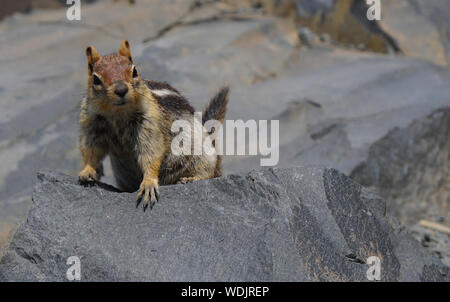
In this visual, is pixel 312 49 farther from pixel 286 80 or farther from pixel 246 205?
pixel 246 205

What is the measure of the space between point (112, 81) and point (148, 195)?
2.38ft

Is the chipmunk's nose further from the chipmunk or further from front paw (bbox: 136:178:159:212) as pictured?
front paw (bbox: 136:178:159:212)

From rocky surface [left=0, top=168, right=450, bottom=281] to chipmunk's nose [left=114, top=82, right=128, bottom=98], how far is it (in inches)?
24.0

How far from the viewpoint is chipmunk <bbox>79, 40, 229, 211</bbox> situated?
3484 mm

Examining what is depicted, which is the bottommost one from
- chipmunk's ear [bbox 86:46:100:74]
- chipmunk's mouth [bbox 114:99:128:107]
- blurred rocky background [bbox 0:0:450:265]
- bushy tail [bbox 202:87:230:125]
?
blurred rocky background [bbox 0:0:450:265]

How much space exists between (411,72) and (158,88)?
4.68 m

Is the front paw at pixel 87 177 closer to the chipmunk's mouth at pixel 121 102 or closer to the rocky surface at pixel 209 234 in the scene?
the rocky surface at pixel 209 234

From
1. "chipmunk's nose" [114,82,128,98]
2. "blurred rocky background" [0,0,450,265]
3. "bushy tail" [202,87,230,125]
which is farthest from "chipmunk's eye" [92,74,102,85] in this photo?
"blurred rocky background" [0,0,450,265]

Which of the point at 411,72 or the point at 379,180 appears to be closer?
the point at 379,180

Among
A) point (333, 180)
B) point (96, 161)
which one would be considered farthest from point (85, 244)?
point (333, 180)

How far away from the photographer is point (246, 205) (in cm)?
336

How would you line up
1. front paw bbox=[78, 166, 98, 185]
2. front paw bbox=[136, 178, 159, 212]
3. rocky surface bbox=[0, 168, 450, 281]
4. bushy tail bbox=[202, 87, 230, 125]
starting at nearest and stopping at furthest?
rocky surface bbox=[0, 168, 450, 281]
front paw bbox=[136, 178, 159, 212]
front paw bbox=[78, 166, 98, 185]
bushy tail bbox=[202, 87, 230, 125]

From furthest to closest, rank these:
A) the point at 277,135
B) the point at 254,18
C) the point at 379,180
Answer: the point at 254,18
the point at 277,135
the point at 379,180

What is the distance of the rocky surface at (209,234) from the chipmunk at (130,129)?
0.65 ft
